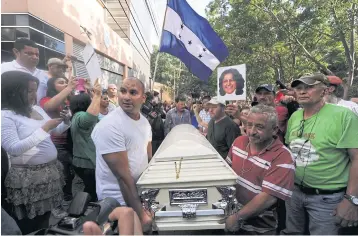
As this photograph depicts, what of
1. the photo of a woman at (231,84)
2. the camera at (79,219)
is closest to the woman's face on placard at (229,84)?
the photo of a woman at (231,84)

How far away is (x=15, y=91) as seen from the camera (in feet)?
7.93

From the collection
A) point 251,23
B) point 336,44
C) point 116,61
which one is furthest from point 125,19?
point 336,44

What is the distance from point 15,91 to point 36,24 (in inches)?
256

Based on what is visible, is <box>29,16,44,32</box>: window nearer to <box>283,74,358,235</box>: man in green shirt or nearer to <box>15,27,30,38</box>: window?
<box>15,27,30,38</box>: window

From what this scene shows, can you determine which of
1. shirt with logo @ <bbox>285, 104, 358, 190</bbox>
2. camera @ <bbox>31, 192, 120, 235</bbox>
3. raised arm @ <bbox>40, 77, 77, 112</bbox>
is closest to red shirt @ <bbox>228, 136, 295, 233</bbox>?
shirt with logo @ <bbox>285, 104, 358, 190</bbox>

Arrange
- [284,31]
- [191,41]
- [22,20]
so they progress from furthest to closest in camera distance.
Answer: [284,31] < [22,20] < [191,41]

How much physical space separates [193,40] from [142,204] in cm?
358

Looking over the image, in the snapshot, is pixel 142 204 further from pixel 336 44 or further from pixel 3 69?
pixel 336 44

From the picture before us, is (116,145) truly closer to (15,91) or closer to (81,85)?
(15,91)

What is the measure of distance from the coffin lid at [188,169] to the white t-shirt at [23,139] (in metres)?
0.87

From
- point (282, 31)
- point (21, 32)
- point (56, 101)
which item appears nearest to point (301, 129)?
point (56, 101)

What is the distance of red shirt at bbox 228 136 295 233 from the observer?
221 centimetres

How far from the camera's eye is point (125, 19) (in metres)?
26.1

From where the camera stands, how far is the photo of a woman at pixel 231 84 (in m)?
4.36
